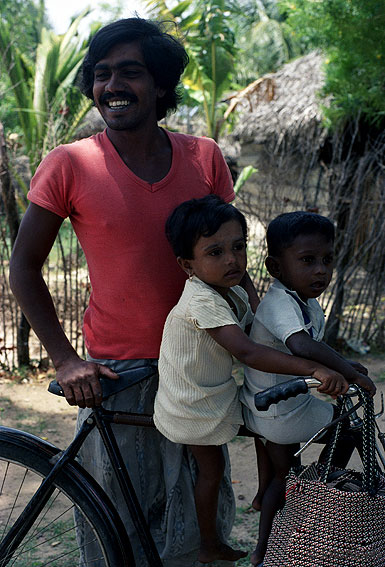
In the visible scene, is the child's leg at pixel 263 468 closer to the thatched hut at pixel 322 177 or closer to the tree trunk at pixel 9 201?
the tree trunk at pixel 9 201

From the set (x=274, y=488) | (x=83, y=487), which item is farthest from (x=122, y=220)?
(x=274, y=488)

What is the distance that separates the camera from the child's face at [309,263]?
1.91m

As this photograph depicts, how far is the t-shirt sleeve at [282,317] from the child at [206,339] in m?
0.09

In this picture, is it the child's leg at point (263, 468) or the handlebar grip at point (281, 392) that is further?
the child's leg at point (263, 468)

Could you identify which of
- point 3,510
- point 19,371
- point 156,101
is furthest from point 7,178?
point 156,101

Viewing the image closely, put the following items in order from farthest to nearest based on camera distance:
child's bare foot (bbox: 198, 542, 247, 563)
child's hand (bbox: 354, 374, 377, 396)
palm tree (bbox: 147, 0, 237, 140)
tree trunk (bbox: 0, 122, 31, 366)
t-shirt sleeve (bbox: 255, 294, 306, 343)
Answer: palm tree (bbox: 147, 0, 237, 140) → tree trunk (bbox: 0, 122, 31, 366) → child's bare foot (bbox: 198, 542, 247, 563) → t-shirt sleeve (bbox: 255, 294, 306, 343) → child's hand (bbox: 354, 374, 377, 396)

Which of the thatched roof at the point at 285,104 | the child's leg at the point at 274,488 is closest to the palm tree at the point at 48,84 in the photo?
the thatched roof at the point at 285,104

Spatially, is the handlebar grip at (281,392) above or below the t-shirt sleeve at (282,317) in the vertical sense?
below

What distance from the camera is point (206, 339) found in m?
1.93

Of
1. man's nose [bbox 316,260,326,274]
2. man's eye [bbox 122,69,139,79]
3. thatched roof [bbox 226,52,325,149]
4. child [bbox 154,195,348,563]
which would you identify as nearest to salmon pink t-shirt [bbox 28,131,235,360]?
child [bbox 154,195,348,563]

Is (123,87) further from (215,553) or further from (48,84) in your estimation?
(48,84)

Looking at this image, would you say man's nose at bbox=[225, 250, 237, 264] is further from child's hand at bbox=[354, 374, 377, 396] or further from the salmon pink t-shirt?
child's hand at bbox=[354, 374, 377, 396]

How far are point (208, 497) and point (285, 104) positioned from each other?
29.1ft

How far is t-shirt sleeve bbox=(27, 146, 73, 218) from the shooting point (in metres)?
1.94
